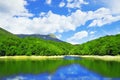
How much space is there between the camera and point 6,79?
47.7 m

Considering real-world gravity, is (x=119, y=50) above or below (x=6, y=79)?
above

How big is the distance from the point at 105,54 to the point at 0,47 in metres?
76.8

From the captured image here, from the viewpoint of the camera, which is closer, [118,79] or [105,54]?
[118,79]

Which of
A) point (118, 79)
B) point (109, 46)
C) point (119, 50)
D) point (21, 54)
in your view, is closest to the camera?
point (118, 79)

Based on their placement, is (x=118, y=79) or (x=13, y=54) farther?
(x=13, y=54)

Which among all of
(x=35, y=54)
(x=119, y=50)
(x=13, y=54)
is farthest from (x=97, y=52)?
(x=13, y=54)

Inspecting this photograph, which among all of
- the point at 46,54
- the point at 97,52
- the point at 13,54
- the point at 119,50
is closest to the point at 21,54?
the point at 13,54

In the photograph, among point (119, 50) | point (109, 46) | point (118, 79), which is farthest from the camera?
point (109, 46)

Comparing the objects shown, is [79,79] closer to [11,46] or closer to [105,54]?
[105,54]

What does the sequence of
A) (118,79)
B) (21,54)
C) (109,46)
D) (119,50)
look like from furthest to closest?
(21,54)
(109,46)
(119,50)
(118,79)

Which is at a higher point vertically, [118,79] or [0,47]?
[0,47]

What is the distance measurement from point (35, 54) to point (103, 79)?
487 ft

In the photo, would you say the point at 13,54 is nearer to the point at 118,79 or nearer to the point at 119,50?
the point at 119,50

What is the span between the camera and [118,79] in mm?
45938
